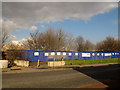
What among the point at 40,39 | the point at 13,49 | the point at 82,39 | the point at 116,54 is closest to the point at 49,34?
the point at 40,39

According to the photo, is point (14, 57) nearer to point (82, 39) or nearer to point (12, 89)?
point (12, 89)

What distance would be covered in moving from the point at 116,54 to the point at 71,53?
19.6 m

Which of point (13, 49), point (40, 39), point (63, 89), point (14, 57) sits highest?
point (40, 39)

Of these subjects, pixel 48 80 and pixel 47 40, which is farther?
pixel 47 40

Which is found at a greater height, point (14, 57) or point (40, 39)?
point (40, 39)

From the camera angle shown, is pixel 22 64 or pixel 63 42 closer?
pixel 22 64

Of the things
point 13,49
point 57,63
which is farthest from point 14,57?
point 57,63

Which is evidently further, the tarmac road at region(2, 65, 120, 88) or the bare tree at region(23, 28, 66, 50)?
the bare tree at region(23, 28, 66, 50)

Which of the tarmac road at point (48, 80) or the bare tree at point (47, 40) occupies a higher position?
the bare tree at point (47, 40)

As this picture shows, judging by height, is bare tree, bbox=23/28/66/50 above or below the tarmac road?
above

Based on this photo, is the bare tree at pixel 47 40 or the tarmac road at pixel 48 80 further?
the bare tree at pixel 47 40

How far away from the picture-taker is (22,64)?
51.8ft

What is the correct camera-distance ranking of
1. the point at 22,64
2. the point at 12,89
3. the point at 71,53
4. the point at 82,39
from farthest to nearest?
the point at 82,39
the point at 71,53
the point at 22,64
the point at 12,89

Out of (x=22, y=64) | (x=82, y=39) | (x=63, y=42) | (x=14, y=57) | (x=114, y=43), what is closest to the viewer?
(x=22, y=64)
